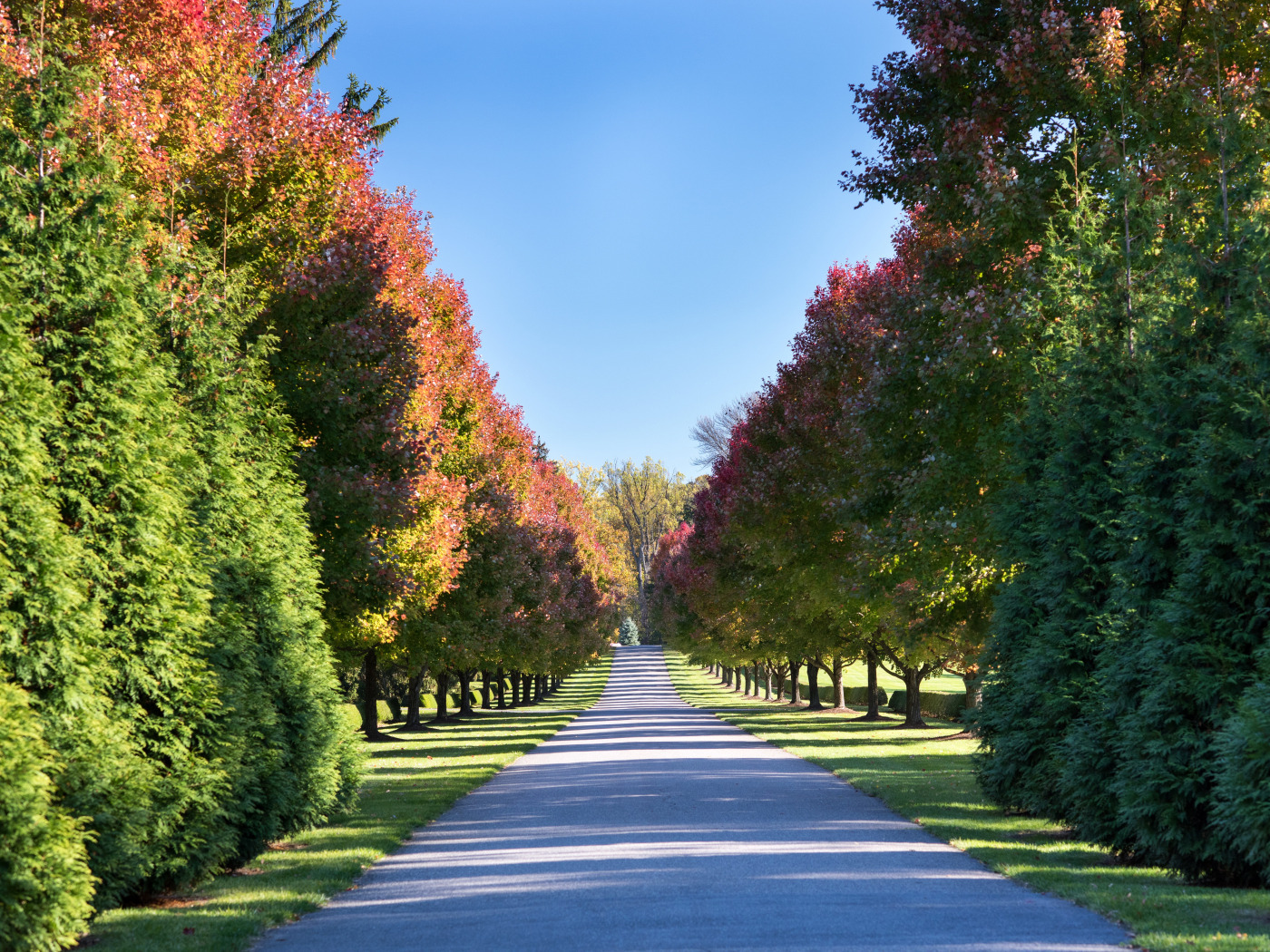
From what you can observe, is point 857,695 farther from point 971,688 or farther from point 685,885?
point 685,885

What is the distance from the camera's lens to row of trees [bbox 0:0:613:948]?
7.35 metres

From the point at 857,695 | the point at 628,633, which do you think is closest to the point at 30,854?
the point at 857,695

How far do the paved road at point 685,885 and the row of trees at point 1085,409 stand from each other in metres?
1.80

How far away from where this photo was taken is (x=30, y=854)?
6457 millimetres

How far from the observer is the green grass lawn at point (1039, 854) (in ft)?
24.7

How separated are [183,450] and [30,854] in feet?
13.1

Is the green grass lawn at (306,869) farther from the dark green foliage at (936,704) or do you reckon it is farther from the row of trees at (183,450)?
the dark green foliage at (936,704)

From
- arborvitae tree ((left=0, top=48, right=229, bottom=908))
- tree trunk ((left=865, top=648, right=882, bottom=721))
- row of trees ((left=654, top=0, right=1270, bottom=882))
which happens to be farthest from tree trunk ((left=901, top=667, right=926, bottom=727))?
arborvitae tree ((left=0, top=48, right=229, bottom=908))

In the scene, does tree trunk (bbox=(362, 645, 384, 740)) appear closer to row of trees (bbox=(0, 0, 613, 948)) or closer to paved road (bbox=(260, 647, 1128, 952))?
row of trees (bbox=(0, 0, 613, 948))

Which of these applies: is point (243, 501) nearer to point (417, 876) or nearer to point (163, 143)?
point (417, 876)

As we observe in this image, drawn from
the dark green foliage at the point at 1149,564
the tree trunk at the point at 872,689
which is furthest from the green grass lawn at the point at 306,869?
the tree trunk at the point at 872,689

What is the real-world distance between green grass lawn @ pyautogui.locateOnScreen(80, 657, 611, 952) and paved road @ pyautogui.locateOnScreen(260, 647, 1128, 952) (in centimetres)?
32

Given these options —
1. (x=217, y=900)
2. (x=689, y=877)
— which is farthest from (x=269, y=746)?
(x=689, y=877)

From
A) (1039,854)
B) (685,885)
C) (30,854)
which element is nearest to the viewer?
(30,854)
